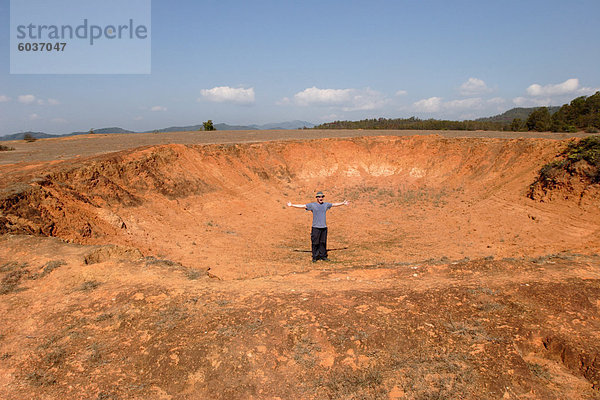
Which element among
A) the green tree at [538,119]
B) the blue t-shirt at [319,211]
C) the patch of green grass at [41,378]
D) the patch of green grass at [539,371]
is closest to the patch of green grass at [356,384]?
the patch of green grass at [539,371]

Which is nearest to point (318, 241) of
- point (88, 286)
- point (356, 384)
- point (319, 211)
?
point (319, 211)

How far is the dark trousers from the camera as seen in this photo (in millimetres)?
8406

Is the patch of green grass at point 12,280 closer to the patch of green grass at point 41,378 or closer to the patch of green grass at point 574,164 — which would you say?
the patch of green grass at point 41,378

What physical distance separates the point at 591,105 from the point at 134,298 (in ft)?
164

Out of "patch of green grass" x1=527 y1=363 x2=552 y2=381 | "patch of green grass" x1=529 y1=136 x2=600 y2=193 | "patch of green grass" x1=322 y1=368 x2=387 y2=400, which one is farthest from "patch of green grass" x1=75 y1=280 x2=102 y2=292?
"patch of green grass" x1=529 y1=136 x2=600 y2=193

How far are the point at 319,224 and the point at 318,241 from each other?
0.55 metres

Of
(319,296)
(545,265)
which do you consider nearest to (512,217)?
(545,265)

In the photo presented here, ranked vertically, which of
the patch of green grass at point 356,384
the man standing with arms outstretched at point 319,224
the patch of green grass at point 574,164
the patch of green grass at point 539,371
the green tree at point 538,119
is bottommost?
the patch of green grass at point 356,384

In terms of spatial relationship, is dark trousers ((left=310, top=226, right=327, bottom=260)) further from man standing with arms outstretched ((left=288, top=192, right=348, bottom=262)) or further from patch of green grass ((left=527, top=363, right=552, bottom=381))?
patch of green grass ((left=527, top=363, right=552, bottom=381))

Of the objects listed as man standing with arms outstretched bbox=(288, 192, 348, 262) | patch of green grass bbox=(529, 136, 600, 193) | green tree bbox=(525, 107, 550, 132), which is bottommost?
man standing with arms outstretched bbox=(288, 192, 348, 262)

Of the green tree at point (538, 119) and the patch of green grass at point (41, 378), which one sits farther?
the green tree at point (538, 119)

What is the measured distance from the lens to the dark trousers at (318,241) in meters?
8.41

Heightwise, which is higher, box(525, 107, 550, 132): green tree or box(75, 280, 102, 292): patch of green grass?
box(525, 107, 550, 132): green tree

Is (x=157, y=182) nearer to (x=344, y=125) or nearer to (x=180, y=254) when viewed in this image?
(x=180, y=254)
